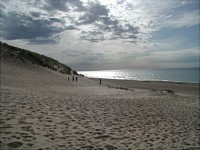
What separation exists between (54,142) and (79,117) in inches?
137

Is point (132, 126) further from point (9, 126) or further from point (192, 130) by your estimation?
point (9, 126)

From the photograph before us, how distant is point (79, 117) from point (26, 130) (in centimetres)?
334

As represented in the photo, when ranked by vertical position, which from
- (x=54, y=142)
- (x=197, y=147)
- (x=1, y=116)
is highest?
(x=1, y=116)

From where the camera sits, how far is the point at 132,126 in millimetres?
9688

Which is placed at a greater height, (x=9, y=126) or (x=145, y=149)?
(x=9, y=126)

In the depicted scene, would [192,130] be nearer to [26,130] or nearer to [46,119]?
[46,119]

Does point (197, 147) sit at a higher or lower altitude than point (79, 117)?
lower

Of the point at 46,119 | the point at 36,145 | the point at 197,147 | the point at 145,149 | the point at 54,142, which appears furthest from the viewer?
the point at 46,119

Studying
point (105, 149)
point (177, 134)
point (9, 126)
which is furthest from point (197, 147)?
point (9, 126)

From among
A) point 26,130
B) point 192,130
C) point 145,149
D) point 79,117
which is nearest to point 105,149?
point 145,149

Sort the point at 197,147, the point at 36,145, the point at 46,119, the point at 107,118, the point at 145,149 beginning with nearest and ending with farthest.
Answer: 1. the point at 36,145
2. the point at 145,149
3. the point at 197,147
4. the point at 46,119
5. the point at 107,118

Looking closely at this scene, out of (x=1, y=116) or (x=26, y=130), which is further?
(x=1, y=116)

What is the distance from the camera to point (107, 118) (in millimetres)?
10578

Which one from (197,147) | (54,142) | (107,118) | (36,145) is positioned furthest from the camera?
(107,118)
